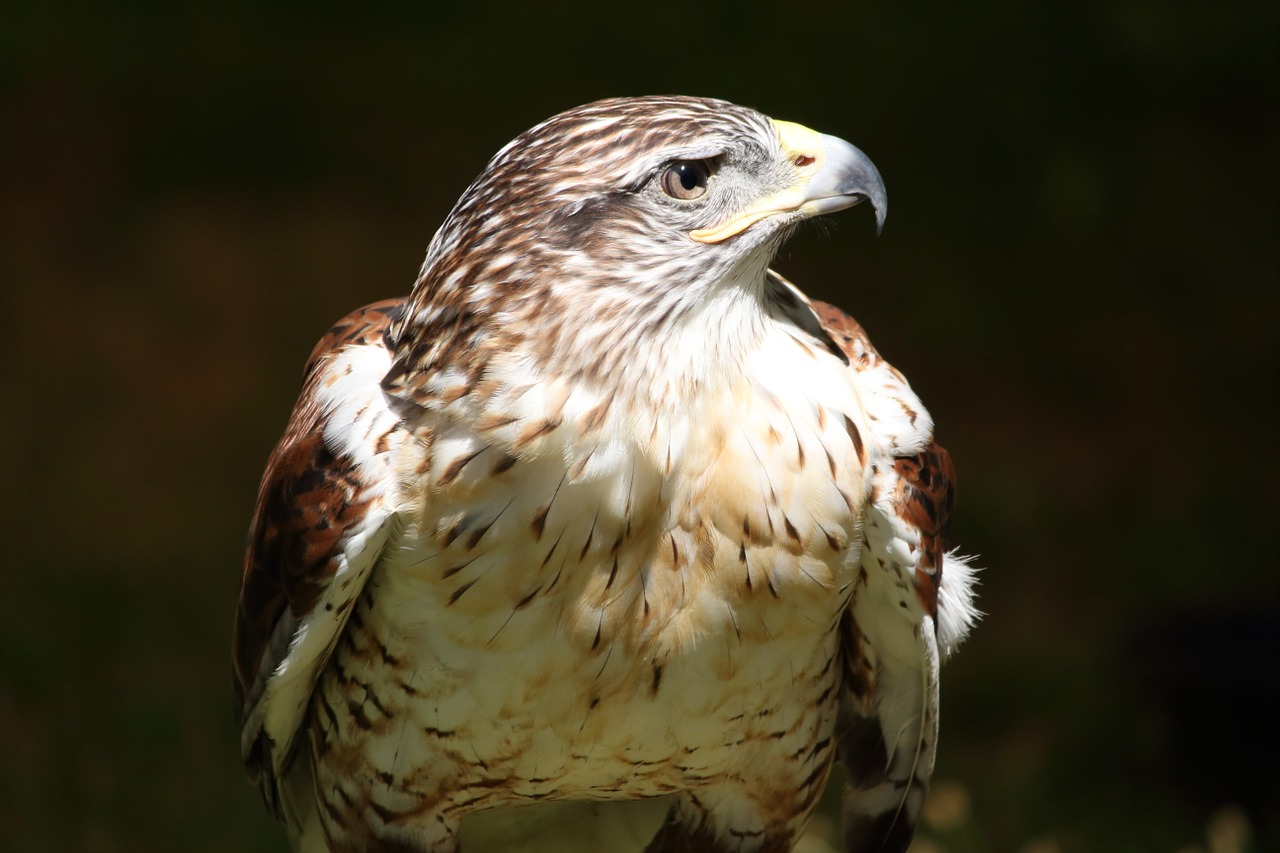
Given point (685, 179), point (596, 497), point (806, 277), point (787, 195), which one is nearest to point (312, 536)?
point (596, 497)

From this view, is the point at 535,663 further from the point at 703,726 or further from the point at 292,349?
the point at 292,349

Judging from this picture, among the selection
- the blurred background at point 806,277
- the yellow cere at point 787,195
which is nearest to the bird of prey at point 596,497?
the yellow cere at point 787,195

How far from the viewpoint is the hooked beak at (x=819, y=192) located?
9.27 ft

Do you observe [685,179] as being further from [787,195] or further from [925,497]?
[925,497]

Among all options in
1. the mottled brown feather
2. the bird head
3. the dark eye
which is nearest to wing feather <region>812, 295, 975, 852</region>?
the mottled brown feather

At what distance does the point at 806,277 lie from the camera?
8.30 meters

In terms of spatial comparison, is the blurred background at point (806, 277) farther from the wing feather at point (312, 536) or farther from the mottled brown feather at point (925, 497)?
the mottled brown feather at point (925, 497)

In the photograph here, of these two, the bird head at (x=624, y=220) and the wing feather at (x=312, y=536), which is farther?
the wing feather at (x=312, y=536)

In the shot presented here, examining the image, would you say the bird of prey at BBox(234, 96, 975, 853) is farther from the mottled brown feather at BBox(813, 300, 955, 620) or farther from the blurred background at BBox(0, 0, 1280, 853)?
the blurred background at BBox(0, 0, 1280, 853)

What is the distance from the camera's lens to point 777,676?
309 cm

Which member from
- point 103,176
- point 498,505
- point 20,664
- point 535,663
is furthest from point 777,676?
point 103,176

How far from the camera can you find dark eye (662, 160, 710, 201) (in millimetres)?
2789

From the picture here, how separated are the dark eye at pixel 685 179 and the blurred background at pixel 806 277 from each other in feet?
13.2

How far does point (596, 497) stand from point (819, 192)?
0.71 meters
